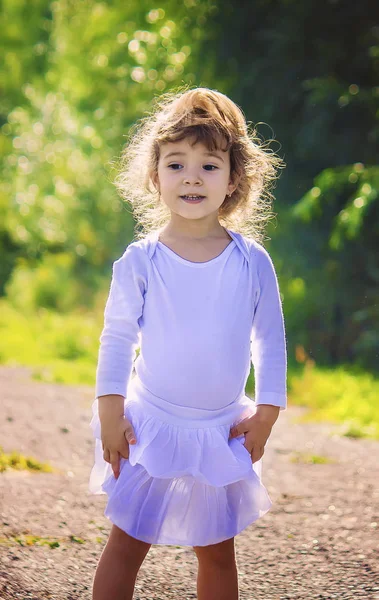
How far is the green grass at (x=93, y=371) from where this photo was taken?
7.10 m

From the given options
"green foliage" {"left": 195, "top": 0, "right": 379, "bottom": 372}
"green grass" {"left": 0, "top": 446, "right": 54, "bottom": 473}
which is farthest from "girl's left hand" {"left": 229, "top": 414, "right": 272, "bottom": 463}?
"green foliage" {"left": 195, "top": 0, "right": 379, "bottom": 372}

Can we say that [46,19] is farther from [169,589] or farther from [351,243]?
[169,589]

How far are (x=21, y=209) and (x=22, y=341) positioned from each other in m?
4.26

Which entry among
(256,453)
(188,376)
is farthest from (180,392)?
(256,453)

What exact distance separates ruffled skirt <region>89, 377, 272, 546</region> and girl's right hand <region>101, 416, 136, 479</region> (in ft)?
0.07

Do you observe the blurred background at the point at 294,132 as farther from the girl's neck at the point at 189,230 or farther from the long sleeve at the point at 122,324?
the long sleeve at the point at 122,324

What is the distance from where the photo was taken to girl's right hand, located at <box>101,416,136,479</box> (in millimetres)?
2334

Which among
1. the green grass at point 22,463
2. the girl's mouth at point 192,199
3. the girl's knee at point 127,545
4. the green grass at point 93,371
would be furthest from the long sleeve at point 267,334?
the green grass at point 93,371

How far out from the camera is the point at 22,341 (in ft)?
35.8

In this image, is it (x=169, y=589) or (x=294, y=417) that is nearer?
(x=169, y=589)

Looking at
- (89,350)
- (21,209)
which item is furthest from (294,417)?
(21,209)

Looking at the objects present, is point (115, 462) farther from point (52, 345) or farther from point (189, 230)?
point (52, 345)

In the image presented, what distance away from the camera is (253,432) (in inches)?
94.8

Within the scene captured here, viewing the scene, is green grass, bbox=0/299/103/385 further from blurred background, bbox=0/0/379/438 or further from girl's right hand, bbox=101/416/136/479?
girl's right hand, bbox=101/416/136/479
